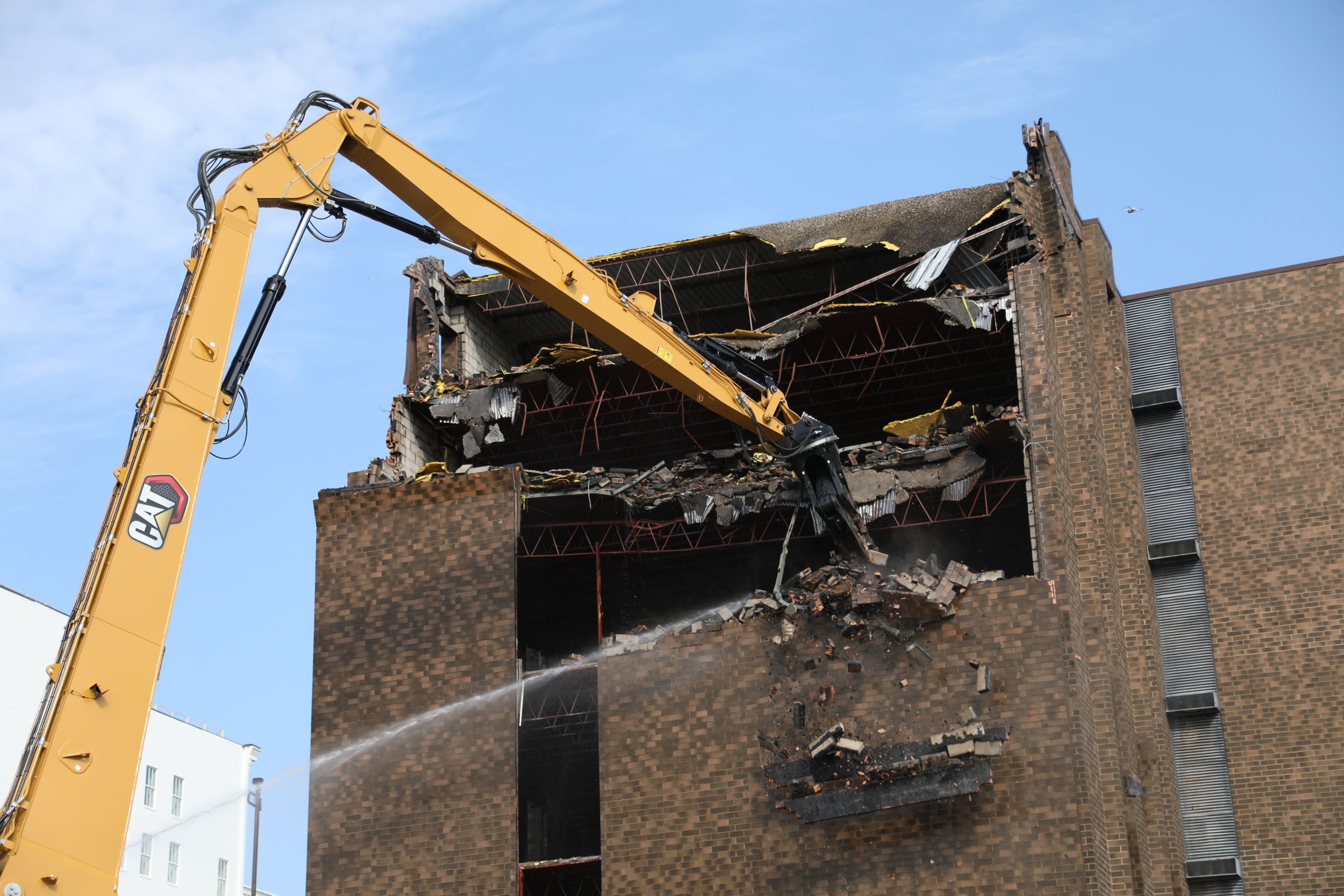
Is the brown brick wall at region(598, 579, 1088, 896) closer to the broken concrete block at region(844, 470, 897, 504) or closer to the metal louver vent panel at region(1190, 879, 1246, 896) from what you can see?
the broken concrete block at region(844, 470, 897, 504)

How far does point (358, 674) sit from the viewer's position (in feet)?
89.9

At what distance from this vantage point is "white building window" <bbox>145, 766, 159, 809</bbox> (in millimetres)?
47719

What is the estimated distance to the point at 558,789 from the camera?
33906 mm

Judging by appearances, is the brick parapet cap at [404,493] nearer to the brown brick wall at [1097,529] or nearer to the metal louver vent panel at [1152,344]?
the brown brick wall at [1097,529]

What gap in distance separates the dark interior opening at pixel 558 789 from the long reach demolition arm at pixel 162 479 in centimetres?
1299

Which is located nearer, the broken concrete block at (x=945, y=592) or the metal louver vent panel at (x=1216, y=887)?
the broken concrete block at (x=945, y=592)

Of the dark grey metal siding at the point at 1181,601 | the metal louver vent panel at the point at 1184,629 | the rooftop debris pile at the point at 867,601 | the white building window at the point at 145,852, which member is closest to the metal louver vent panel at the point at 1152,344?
the dark grey metal siding at the point at 1181,601

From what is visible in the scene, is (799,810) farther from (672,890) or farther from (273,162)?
(273,162)

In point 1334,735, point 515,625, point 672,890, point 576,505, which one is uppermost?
point 576,505

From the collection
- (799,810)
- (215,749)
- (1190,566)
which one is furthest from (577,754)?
(215,749)

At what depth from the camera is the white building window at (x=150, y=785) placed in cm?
4772

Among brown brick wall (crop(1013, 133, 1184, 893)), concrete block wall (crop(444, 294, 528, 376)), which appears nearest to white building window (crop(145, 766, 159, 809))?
concrete block wall (crop(444, 294, 528, 376))

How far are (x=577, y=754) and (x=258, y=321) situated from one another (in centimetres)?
1898

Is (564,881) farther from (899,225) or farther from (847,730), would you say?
(899,225)
